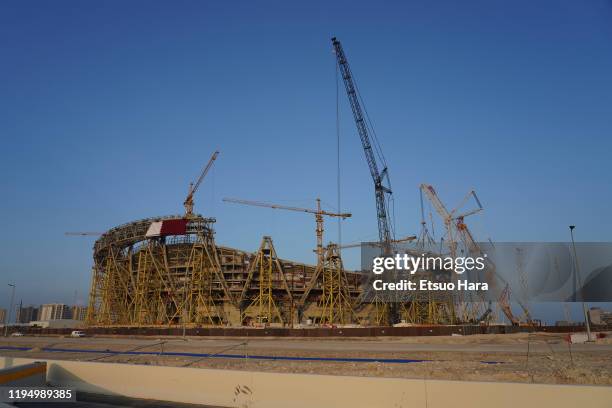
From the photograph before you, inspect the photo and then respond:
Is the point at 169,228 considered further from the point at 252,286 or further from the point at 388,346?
the point at 388,346

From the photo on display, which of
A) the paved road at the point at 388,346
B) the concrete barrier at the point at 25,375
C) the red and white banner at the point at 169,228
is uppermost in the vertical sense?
the red and white banner at the point at 169,228

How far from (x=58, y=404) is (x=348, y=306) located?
8222 centimetres

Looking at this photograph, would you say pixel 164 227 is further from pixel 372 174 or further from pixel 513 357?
pixel 513 357

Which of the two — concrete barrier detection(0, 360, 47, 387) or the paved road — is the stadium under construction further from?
concrete barrier detection(0, 360, 47, 387)

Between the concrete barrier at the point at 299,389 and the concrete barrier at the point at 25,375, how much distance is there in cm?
75

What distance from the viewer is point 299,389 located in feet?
43.7

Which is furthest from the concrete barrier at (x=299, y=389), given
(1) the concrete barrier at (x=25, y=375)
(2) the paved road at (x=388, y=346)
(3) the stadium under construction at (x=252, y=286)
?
(3) the stadium under construction at (x=252, y=286)

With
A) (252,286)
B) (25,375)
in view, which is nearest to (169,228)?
(252,286)

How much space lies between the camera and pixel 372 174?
10094 centimetres

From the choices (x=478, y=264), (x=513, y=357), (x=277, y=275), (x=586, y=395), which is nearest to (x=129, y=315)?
(x=277, y=275)

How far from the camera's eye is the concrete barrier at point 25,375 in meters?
16.1

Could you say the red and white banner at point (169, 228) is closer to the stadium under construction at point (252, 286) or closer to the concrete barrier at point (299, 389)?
the stadium under construction at point (252, 286)

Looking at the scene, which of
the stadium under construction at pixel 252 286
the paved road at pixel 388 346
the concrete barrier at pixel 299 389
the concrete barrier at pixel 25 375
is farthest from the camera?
the stadium under construction at pixel 252 286

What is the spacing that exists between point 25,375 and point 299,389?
11.1 meters
